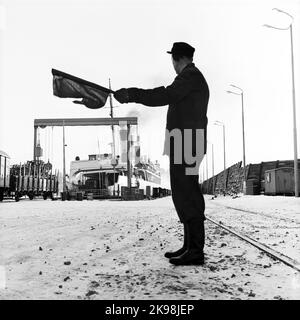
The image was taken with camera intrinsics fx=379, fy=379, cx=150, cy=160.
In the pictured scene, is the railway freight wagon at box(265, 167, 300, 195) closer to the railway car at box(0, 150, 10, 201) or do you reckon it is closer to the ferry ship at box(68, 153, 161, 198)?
the ferry ship at box(68, 153, 161, 198)

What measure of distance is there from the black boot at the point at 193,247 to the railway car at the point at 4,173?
2081 centimetres

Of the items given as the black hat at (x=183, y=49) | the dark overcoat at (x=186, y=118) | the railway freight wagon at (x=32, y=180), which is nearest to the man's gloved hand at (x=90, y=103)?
the dark overcoat at (x=186, y=118)

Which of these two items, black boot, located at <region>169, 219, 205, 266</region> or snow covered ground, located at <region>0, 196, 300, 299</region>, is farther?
black boot, located at <region>169, 219, 205, 266</region>

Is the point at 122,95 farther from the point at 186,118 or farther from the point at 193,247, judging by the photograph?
the point at 193,247

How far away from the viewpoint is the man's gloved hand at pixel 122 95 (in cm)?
279

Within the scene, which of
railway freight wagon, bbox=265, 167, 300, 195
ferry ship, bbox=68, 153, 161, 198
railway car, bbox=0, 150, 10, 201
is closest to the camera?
railway car, bbox=0, 150, 10, 201

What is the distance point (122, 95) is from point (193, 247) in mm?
1323

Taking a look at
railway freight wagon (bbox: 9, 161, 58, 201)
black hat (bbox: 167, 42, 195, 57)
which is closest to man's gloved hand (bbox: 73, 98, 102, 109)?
black hat (bbox: 167, 42, 195, 57)

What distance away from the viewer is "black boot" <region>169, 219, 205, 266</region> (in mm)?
2994
